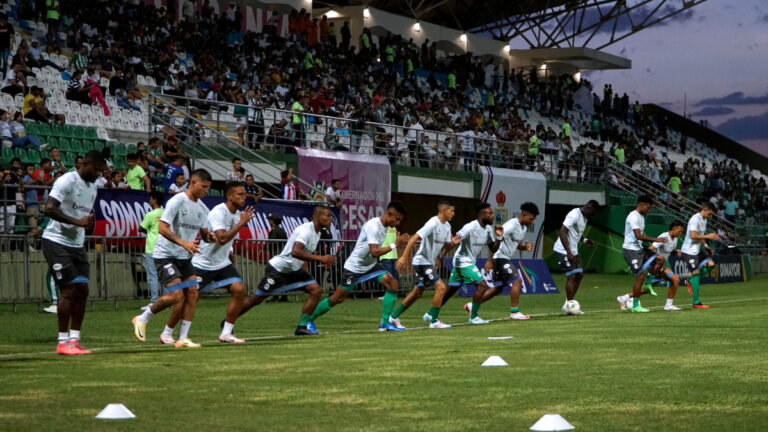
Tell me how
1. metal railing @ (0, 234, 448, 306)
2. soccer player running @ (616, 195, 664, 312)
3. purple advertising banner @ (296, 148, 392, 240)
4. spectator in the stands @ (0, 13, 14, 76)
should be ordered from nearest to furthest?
metal railing @ (0, 234, 448, 306)
soccer player running @ (616, 195, 664, 312)
spectator in the stands @ (0, 13, 14, 76)
purple advertising banner @ (296, 148, 392, 240)

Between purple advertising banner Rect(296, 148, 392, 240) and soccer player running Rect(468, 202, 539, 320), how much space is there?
422 inches

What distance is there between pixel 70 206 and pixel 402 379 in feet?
14.3

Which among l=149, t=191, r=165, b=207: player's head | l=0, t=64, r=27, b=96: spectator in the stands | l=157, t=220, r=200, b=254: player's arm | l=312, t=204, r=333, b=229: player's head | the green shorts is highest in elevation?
l=0, t=64, r=27, b=96: spectator in the stands

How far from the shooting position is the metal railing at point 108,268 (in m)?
18.7

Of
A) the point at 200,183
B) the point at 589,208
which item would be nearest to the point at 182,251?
the point at 200,183

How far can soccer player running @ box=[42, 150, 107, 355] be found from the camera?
11.1m

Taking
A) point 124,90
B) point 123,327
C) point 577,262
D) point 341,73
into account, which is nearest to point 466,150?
point 341,73

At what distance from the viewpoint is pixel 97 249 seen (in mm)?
20141

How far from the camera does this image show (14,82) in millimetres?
24672

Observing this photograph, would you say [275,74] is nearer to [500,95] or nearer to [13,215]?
[13,215]

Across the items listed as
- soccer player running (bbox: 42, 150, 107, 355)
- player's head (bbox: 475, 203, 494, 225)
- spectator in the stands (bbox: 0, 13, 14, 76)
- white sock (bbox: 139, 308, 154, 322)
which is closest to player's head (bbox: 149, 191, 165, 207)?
player's head (bbox: 475, 203, 494, 225)

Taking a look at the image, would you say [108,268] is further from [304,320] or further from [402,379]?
[402,379]

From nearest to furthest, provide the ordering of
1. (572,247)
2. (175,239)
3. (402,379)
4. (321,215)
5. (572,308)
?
(402,379) → (175,239) → (321,215) → (572,308) → (572,247)

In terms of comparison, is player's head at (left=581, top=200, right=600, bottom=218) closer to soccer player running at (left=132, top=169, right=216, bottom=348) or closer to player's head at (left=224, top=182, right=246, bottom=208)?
player's head at (left=224, top=182, right=246, bottom=208)
